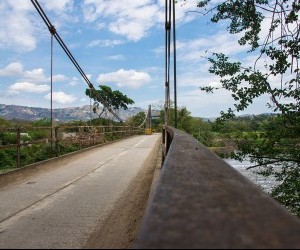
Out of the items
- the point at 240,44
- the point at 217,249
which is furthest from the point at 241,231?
the point at 240,44

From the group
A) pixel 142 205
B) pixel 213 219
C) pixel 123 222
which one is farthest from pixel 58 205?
pixel 213 219

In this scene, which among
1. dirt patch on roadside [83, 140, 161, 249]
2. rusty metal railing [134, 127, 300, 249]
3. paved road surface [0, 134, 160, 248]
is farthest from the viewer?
paved road surface [0, 134, 160, 248]

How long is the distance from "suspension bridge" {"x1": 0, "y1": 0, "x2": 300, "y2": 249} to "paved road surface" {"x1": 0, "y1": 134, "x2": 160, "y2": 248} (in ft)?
0.03

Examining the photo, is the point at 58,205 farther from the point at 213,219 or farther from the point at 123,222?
the point at 213,219

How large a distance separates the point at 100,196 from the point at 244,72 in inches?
111

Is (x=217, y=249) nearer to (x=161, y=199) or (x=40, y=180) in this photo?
(x=161, y=199)

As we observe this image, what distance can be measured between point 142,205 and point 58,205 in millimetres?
1137

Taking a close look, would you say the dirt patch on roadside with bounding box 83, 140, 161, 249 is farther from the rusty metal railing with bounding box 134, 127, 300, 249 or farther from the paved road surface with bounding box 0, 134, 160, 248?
the rusty metal railing with bounding box 134, 127, 300, 249

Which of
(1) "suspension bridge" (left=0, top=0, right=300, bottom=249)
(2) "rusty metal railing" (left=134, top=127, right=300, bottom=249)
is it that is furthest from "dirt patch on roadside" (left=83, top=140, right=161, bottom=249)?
(2) "rusty metal railing" (left=134, top=127, right=300, bottom=249)

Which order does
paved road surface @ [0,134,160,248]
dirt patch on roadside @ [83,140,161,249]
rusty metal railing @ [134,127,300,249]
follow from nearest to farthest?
rusty metal railing @ [134,127,300,249], dirt patch on roadside @ [83,140,161,249], paved road surface @ [0,134,160,248]

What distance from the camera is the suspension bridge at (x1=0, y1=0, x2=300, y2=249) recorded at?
716mm

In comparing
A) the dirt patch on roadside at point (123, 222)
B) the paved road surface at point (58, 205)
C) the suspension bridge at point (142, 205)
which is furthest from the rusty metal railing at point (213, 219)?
the paved road surface at point (58, 205)

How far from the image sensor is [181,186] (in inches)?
40.4

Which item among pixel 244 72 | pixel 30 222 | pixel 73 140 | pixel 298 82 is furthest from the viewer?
pixel 73 140
